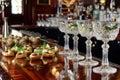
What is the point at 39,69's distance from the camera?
4.43ft

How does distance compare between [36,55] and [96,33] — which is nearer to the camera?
[96,33]

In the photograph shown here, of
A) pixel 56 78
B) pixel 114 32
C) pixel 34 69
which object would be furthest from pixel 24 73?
pixel 114 32

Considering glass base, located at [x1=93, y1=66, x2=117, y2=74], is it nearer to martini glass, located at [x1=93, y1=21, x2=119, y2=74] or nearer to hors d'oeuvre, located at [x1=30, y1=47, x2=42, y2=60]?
martini glass, located at [x1=93, y1=21, x2=119, y2=74]

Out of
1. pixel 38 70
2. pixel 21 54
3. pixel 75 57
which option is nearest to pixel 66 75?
pixel 38 70

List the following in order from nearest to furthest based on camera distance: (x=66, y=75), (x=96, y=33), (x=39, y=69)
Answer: (x=66, y=75), (x=96, y=33), (x=39, y=69)

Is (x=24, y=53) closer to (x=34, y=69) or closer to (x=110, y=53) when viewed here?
(x=34, y=69)

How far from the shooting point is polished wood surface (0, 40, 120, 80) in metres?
1.17

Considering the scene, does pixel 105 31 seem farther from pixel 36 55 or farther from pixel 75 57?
pixel 36 55

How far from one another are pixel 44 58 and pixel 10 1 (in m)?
7.45

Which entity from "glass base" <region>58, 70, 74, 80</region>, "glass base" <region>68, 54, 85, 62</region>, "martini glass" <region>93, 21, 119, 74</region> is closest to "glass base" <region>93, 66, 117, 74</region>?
"martini glass" <region>93, 21, 119, 74</region>

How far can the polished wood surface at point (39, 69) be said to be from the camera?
1.17m

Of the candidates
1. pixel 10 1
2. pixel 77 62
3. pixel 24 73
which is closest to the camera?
pixel 24 73

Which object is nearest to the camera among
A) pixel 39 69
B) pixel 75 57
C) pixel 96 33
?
pixel 96 33

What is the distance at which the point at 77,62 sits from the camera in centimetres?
144
